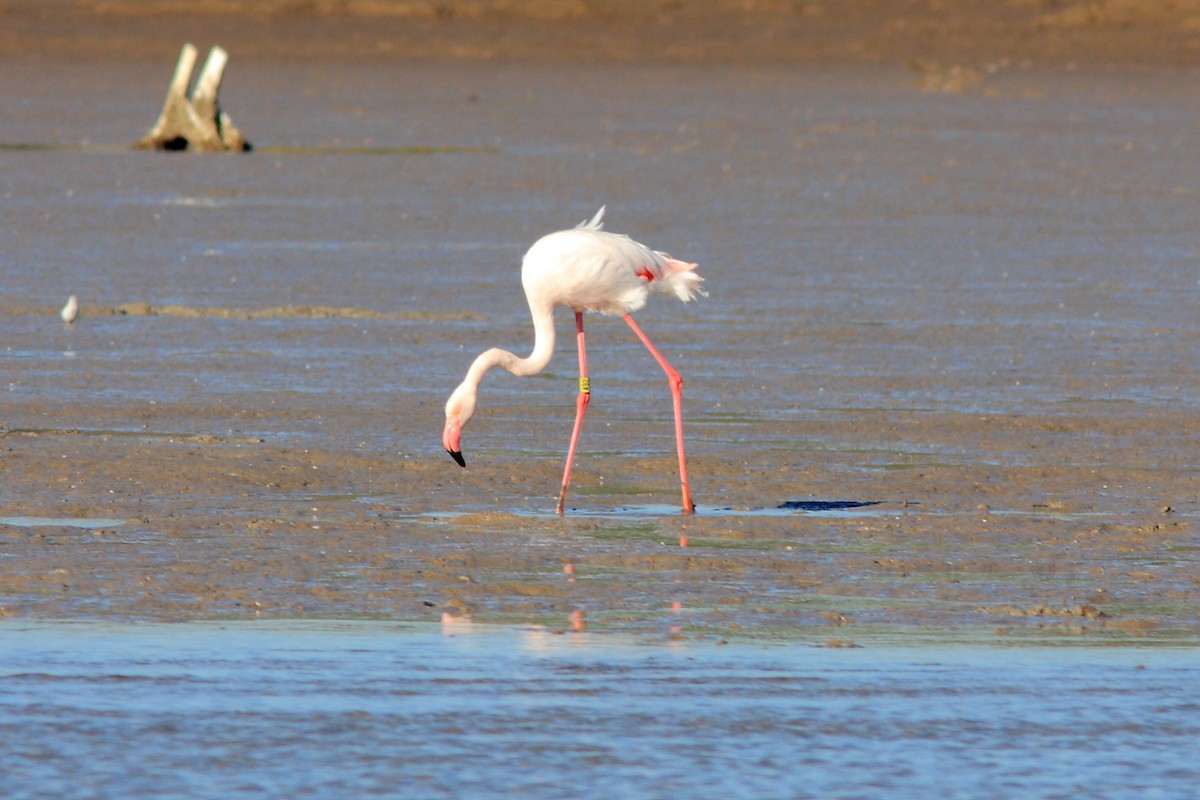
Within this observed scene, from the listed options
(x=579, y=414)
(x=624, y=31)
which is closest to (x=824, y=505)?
(x=579, y=414)

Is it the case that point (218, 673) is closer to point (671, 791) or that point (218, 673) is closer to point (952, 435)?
point (671, 791)

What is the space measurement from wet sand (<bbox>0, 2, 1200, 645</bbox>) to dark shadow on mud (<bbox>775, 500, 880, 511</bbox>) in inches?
1.4

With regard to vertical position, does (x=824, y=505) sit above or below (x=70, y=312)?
below

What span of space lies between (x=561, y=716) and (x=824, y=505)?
11.7ft

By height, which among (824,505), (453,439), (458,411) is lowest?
(824,505)

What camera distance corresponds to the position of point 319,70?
4509 centimetres

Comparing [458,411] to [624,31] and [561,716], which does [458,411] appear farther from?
[624,31]

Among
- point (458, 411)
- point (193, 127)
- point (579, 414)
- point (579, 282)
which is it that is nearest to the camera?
point (458, 411)

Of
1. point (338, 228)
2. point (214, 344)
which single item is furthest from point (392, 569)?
point (338, 228)

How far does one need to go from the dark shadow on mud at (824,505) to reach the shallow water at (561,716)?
2.41 meters

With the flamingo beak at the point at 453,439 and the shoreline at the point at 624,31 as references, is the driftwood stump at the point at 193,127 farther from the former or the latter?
the flamingo beak at the point at 453,439

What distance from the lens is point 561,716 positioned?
604cm

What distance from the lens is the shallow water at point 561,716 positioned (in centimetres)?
550

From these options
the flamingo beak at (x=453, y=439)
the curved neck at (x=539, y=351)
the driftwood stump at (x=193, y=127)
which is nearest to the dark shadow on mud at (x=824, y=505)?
the curved neck at (x=539, y=351)
